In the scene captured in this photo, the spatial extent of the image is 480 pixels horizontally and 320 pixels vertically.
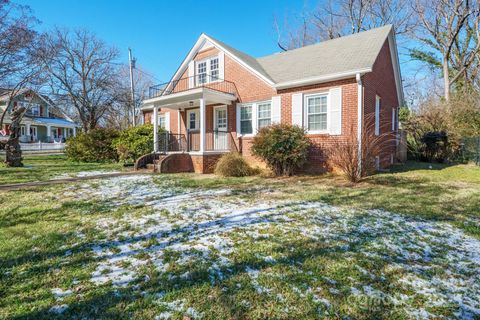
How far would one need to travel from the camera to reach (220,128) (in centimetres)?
1311

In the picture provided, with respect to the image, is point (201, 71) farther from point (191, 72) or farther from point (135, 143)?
point (135, 143)

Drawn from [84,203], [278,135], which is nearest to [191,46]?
[278,135]

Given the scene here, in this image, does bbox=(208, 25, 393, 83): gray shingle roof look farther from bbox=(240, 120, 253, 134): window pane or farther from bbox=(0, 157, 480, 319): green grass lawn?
bbox=(0, 157, 480, 319): green grass lawn

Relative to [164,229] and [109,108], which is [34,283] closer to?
[164,229]

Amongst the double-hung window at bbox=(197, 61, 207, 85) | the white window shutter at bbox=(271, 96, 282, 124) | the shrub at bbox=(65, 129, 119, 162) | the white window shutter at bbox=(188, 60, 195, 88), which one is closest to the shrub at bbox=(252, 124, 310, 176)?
the white window shutter at bbox=(271, 96, 282, 124)

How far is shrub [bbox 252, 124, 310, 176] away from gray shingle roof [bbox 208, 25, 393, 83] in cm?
252

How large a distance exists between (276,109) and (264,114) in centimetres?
74

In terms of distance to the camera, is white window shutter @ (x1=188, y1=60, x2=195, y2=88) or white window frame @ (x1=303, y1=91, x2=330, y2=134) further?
white window shutter @ (x1=188, y1=60, x2=195, y2=88)

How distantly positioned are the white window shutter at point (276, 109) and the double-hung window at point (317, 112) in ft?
3.80

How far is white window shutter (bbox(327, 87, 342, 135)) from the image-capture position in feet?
30.9

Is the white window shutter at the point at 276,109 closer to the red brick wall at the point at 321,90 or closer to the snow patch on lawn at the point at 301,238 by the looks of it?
the red brick wall at the point at 321,90

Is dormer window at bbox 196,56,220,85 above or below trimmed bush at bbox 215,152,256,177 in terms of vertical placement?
above

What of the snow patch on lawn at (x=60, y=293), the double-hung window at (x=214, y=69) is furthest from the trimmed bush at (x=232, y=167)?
the snow patch on lawn at (x=60, y=293)

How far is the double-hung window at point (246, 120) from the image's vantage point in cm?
A: 1194
